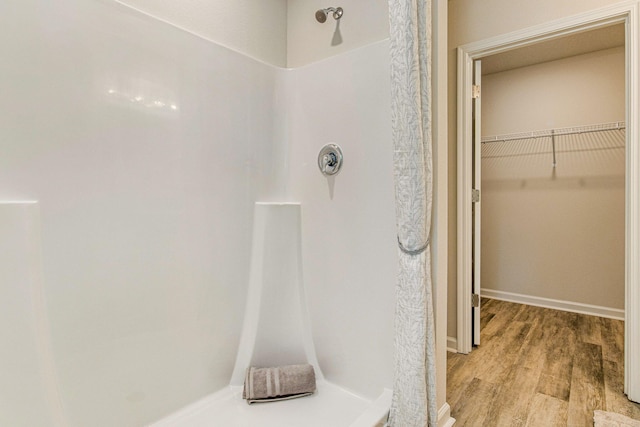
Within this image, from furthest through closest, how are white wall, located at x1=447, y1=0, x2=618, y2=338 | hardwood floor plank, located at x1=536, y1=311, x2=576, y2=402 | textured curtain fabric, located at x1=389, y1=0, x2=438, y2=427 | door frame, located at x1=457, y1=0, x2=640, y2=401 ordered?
white wall, located at x1=447, y1=0, x2=618, y2=338
hardwood floor plank, located at x1=536, y1=311, x2=576, y2=402
door frame, located at x1=457, y1=0, x2=640, y2=401
textured curtain fabric, located at x1=389, y1=0, x2=438, y2=427

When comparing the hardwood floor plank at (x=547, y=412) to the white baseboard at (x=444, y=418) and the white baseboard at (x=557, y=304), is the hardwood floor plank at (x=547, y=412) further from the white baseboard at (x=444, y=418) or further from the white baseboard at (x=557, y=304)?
the white baseboard at (x=557, y=304)

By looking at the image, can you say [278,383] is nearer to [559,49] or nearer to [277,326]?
[277,326]

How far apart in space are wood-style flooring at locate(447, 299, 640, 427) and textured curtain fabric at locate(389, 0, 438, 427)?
554 mm

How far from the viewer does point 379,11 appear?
1.52 meters

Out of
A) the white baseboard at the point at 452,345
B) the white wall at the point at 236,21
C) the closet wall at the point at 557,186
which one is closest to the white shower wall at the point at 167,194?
the white wall at the point at 236,21

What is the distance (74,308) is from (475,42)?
2.67 meters

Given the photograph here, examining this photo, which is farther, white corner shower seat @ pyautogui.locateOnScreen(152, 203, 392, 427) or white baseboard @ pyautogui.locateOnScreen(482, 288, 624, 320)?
white baseboard @ pyautogui.locateOnScreen(482, 288, 624, 320)

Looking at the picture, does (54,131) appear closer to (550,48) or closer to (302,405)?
(302,405)

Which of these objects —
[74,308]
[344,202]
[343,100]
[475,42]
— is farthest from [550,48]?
[74,308]

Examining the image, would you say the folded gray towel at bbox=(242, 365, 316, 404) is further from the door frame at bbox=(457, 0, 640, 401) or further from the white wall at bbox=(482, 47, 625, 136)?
the white wall at bbox=(482, 47, 625, 136)

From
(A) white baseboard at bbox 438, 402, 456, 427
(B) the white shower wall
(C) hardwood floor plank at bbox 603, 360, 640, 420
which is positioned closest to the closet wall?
(C) hardwood floor plank at bbox 603, 360, 640, 420

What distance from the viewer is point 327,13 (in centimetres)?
170

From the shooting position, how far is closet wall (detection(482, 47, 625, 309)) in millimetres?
2883

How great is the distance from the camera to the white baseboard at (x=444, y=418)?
54.9 inches
